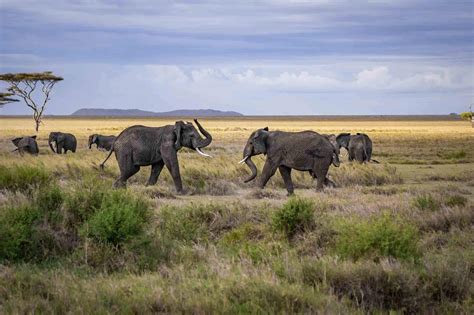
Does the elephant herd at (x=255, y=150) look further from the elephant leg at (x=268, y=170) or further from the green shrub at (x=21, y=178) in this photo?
the green shrub at (x=21, y=178)

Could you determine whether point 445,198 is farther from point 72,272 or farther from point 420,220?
point 72,272

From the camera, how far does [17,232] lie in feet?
36.8

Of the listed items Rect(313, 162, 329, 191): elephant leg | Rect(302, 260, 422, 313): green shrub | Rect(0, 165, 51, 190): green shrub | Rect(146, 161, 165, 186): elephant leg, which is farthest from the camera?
Rect(146, 161, 165, 186): elephant leg

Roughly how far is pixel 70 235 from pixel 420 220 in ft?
19.6

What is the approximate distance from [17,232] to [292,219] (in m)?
4.41

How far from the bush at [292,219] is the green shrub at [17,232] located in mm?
3859

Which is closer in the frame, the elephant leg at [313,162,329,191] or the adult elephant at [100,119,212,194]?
the elephant leg at [313,162,329,191]

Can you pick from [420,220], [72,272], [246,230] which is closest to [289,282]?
[72,272]

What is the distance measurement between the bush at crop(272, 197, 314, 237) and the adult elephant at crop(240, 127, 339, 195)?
5.45 metres

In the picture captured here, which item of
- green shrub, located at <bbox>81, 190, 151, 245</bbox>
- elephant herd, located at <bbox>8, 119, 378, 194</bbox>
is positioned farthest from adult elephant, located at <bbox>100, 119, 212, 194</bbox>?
green shrub, located at <bbox>81, 190, 151, 245</bbox>

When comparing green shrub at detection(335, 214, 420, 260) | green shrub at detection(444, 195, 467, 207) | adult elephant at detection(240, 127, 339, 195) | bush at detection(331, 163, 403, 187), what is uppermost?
adult elephant at detection(240, 127, 339, 195)

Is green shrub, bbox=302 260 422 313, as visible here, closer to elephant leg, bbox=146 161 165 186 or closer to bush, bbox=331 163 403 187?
A: elephant leg, bbox=146 161 165 186

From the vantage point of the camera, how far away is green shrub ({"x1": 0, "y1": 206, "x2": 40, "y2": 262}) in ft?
35.8

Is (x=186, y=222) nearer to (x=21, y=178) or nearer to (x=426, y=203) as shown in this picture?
(x=426, y=203)
